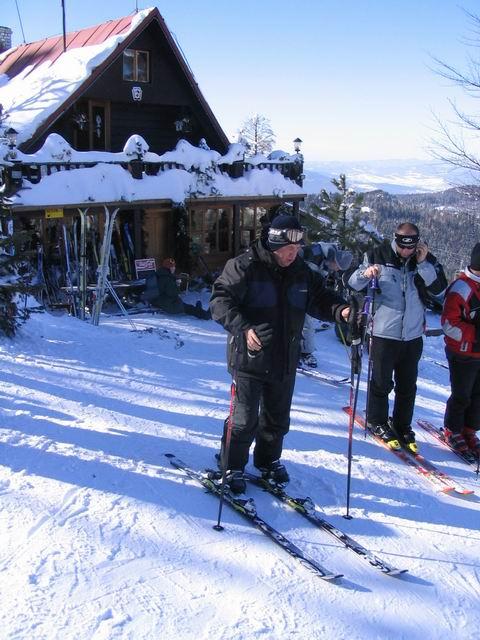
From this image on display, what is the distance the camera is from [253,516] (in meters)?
3.64

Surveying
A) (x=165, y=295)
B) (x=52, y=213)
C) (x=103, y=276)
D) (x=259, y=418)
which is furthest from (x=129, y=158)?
(x=259, y=418)

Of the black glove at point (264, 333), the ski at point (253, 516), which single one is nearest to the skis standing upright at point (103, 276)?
the ski at point (253, 516)

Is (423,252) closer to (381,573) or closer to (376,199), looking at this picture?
(381,573)

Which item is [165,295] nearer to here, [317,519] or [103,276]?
[103,276]

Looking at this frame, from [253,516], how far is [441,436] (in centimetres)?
→ 252

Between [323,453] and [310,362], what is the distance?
3269 mm

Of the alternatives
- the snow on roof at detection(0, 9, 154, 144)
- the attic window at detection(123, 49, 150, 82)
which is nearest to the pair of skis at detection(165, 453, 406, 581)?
the snow on roof at detection(0, 9, 154, 144)

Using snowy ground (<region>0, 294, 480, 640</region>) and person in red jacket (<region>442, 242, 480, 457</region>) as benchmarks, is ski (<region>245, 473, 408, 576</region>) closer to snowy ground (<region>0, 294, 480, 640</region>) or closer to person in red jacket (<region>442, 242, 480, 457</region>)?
snowy ground (<region>0, 294, 480, 640</region>)

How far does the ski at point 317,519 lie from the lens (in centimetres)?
325

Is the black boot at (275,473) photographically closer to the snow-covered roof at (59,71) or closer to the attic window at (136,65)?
the snow-covered roof at (59,71)

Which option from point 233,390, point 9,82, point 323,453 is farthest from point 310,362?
point 9,82

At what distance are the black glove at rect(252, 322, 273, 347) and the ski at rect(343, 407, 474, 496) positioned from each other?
179 cm

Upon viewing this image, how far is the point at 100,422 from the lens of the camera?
5074mm

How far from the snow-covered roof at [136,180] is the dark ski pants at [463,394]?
26.8 feet
